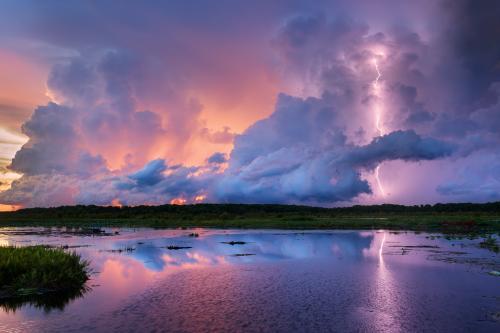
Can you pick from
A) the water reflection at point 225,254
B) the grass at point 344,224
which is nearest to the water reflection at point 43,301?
the water reflection at point 225,254

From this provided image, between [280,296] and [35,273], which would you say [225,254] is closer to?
[280,296]

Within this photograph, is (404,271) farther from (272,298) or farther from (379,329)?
(379,329)

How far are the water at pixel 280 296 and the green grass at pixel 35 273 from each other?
1.32 m

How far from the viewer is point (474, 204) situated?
586ft

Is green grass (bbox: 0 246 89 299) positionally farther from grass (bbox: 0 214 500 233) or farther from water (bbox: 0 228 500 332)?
grass (bbox: 0 214 500 233)

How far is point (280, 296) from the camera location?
20.0m

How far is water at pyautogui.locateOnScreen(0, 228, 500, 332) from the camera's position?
50.6 ft

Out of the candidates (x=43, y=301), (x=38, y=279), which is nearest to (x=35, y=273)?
(x=38, y=279)

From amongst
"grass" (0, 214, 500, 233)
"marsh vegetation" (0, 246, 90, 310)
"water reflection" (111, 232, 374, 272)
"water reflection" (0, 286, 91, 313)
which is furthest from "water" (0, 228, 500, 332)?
"grass" (0, 214, 500, 233)

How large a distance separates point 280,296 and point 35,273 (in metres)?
11.8

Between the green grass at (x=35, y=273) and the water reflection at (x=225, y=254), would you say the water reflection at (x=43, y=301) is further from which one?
the water reflection at (x=225, y=254)

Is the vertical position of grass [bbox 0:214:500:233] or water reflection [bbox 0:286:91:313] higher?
grass [bbox 0:214:500:233]

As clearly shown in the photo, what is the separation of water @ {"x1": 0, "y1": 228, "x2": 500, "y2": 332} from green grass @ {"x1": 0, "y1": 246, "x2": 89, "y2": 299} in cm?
132

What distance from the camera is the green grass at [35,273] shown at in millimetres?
20359
